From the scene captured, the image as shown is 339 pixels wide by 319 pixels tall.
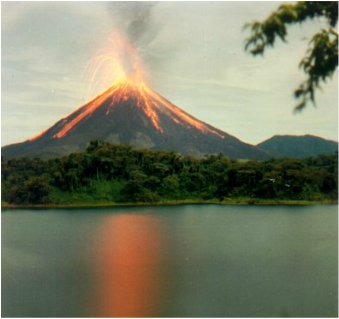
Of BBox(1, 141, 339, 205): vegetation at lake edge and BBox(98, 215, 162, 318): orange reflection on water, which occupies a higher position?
BBox(1, 141, 339, 205): vegetation at lake edge

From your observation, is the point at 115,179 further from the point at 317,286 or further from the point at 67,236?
the point at 317,286

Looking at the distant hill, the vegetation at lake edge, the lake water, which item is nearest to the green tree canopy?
the lake water

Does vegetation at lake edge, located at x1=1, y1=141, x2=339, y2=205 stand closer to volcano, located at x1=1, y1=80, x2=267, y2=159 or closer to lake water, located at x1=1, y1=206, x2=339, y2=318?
volcano, located at x1=1, y1=80, x2=267, y2=159

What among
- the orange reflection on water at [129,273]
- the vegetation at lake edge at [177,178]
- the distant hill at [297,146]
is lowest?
the orange reflection on water at [129,273]

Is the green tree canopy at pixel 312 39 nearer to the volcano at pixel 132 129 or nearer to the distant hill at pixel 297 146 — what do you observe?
the volcano at pixel 132 129

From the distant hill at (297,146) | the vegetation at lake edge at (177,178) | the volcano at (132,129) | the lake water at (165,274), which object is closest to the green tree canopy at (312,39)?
the lake water at (165,274)

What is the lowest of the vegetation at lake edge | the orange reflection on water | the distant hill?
the orange reflection on water
